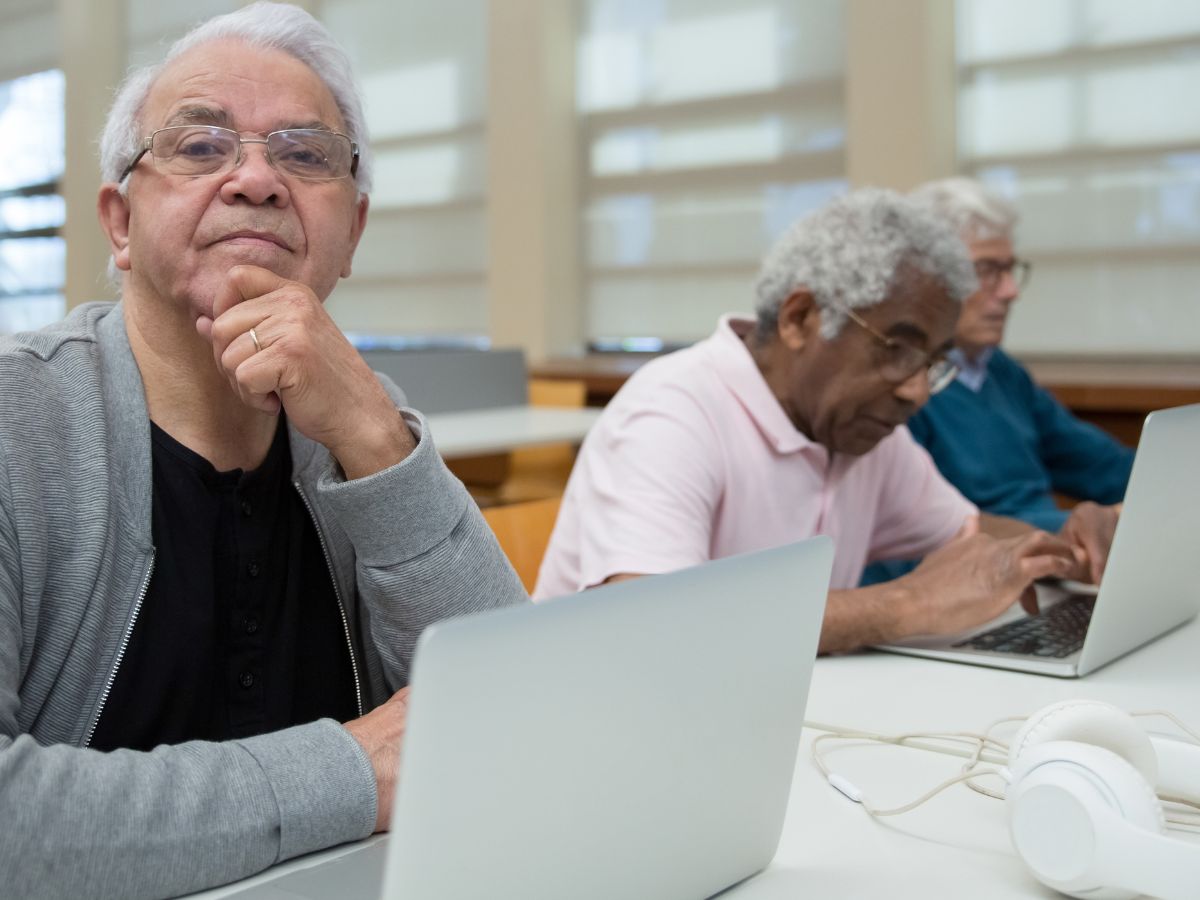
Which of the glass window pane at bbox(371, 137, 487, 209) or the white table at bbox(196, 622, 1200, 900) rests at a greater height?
the glass window pane at bbox(371, 137, 487, 209)

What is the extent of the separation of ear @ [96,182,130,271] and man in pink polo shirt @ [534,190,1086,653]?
0.71 meters

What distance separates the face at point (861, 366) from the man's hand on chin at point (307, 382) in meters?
0.88

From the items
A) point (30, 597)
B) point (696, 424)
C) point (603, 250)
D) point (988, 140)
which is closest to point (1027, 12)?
point (988, 140)

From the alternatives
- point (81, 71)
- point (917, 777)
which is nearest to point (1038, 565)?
point (917, 777)

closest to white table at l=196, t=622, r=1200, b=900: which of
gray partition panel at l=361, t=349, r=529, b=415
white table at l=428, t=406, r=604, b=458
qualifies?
white table at l=428, t=406, r=604, b=458

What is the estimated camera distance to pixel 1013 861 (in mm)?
920

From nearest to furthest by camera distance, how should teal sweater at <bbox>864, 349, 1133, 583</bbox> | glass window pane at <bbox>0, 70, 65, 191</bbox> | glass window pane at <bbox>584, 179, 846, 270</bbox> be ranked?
1. teal sweater at <bbox>864, 349, 1133, 583</bbox>
2. glass window pane at <bbox>584, 179, 846, 270</bbox>
3. glass window pane at <bbox>0, 70, 65, 191</bbox>

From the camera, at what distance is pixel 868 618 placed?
1.56 metres

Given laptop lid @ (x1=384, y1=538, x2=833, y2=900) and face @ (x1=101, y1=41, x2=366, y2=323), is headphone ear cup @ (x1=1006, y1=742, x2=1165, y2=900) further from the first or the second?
face @ (x1=101, y1=41, x2=366, y2=323)

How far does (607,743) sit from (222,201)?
2.46ft

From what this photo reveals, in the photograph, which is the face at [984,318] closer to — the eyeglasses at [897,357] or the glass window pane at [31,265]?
the eyeglasses at [897,357]

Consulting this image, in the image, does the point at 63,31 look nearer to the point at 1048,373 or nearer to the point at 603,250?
the point at 603,250

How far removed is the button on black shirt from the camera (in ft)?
3.76

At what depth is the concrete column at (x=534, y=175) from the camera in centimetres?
604
